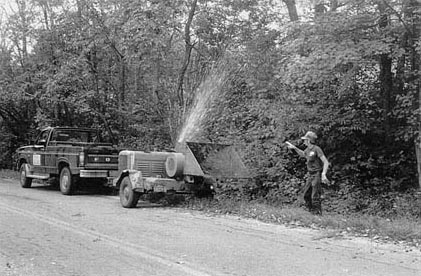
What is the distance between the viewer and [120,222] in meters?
10.2

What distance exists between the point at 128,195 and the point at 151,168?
0.90 meters

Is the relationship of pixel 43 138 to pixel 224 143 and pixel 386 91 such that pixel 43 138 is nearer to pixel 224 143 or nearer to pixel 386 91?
pixel 224 143

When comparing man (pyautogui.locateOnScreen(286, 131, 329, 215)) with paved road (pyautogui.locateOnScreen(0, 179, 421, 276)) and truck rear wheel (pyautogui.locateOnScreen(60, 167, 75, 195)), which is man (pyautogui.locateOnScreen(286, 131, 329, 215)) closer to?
paved road (pyautogui.locateOnScreen(0, 179, 421, 276))

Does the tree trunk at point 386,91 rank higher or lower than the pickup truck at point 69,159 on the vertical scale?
higher

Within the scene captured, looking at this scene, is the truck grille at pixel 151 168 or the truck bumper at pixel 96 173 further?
the truck bumper at pixel 96 173

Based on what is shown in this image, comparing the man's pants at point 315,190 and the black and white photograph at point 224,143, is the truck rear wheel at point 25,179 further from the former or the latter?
the man's pants at point 315,190

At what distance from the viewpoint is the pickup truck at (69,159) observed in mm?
15719

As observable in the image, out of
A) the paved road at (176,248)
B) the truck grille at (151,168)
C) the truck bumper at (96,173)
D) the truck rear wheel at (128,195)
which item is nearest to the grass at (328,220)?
the paved road at (176,248)

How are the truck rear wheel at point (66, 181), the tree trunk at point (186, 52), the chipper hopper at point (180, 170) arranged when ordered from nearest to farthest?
the chipper hopper at point (180, 170)
the truck rear wheel at point (66, 181)
the tree trunk at point (186, 52)

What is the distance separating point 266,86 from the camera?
1427cm

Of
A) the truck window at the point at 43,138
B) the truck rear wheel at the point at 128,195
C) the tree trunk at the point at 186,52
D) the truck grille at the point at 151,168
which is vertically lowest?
the truck rear wheel at the point at 128,195

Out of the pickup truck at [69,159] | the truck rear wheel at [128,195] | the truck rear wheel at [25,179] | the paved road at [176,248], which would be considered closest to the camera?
the paved road at [176,248]

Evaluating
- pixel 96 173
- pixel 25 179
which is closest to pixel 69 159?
pixel 96 173

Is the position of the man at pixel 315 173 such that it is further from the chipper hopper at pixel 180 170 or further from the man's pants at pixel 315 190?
the chipper hopper at pixel 180 170
